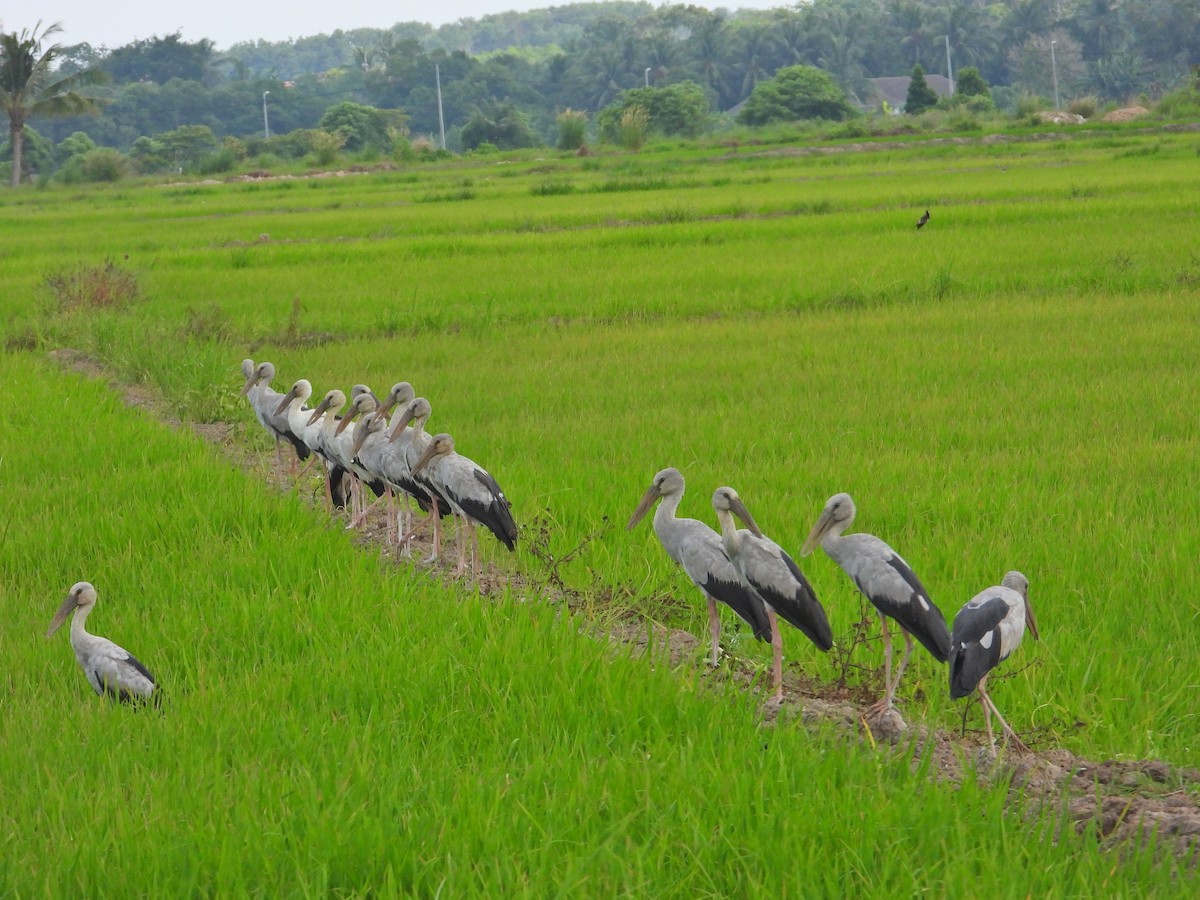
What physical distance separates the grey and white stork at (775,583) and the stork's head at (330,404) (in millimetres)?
3090

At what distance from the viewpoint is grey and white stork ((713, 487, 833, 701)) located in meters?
3.81

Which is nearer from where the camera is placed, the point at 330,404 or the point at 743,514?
the point at 743,514

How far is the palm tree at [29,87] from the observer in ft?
141

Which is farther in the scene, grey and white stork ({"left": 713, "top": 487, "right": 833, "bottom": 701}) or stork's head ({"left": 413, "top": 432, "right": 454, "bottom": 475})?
stork's head ({"left": 413, "top": 432, "right": 454, "bottom": 475})

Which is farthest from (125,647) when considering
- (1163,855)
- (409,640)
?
(1163,855)

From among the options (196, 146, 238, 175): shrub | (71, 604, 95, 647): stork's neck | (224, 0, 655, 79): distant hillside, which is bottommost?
(71, 604, 95, 647): stork's neck

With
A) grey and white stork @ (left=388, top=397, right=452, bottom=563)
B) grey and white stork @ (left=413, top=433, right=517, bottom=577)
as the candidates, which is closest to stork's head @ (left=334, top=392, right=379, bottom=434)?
grey and white stork @ (left=388, top=397, right=452, bottom=563)

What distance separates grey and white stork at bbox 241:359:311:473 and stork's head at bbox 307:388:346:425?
0.62 ft

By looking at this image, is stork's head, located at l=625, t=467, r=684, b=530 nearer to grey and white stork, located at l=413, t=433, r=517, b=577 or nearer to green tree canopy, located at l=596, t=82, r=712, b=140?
grey and white stork, located at l=413, t=433, r=517, b=577

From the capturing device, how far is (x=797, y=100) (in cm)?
5712

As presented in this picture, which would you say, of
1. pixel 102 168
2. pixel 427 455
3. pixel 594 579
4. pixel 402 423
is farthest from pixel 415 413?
pixel 102 168

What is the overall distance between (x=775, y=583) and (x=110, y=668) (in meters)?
1.95

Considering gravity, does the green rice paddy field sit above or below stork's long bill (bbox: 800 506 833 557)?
below

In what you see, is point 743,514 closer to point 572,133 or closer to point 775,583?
point 775,583
